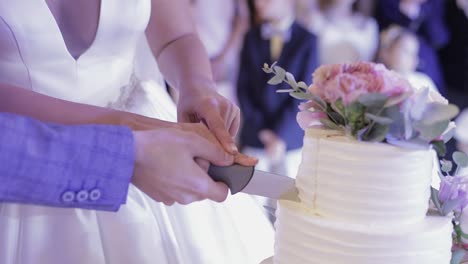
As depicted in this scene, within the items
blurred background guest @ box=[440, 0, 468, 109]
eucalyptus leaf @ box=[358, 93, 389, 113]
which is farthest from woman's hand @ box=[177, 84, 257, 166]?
blurred background guest @ box=[440, 0, 468, 109]

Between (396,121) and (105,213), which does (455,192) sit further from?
(105,213)

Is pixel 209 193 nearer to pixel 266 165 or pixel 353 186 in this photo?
pixel 353 186

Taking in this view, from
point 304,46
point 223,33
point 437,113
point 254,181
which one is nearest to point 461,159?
point 437,113

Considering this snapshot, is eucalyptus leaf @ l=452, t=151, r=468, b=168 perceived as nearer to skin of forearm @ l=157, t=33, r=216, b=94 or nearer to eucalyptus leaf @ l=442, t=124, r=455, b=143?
eucalyptus leaf @ l=442, t=124, r=455, b=143

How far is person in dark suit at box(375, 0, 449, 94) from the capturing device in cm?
417

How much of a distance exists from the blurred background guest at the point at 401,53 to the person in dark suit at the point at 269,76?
0.57 metres

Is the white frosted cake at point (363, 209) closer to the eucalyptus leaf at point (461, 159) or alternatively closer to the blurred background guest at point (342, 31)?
the eucalyptus leaf at point (461, 159)

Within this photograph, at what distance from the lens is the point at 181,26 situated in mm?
1420

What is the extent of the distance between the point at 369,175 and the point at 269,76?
106 inches

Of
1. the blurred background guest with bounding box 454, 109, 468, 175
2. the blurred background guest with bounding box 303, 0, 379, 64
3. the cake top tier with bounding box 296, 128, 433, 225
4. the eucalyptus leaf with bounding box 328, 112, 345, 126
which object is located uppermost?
the eucalyptus leaf with bounding box 328, 112, 345, 126

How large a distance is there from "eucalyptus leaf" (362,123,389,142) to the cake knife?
0.15 meters

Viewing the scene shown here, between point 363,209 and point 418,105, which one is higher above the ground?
point 418,105

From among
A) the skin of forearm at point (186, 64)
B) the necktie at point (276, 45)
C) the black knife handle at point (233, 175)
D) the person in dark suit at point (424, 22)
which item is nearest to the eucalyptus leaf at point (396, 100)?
the black knife handle at point (233, 175)

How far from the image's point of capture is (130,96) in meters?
1.41
